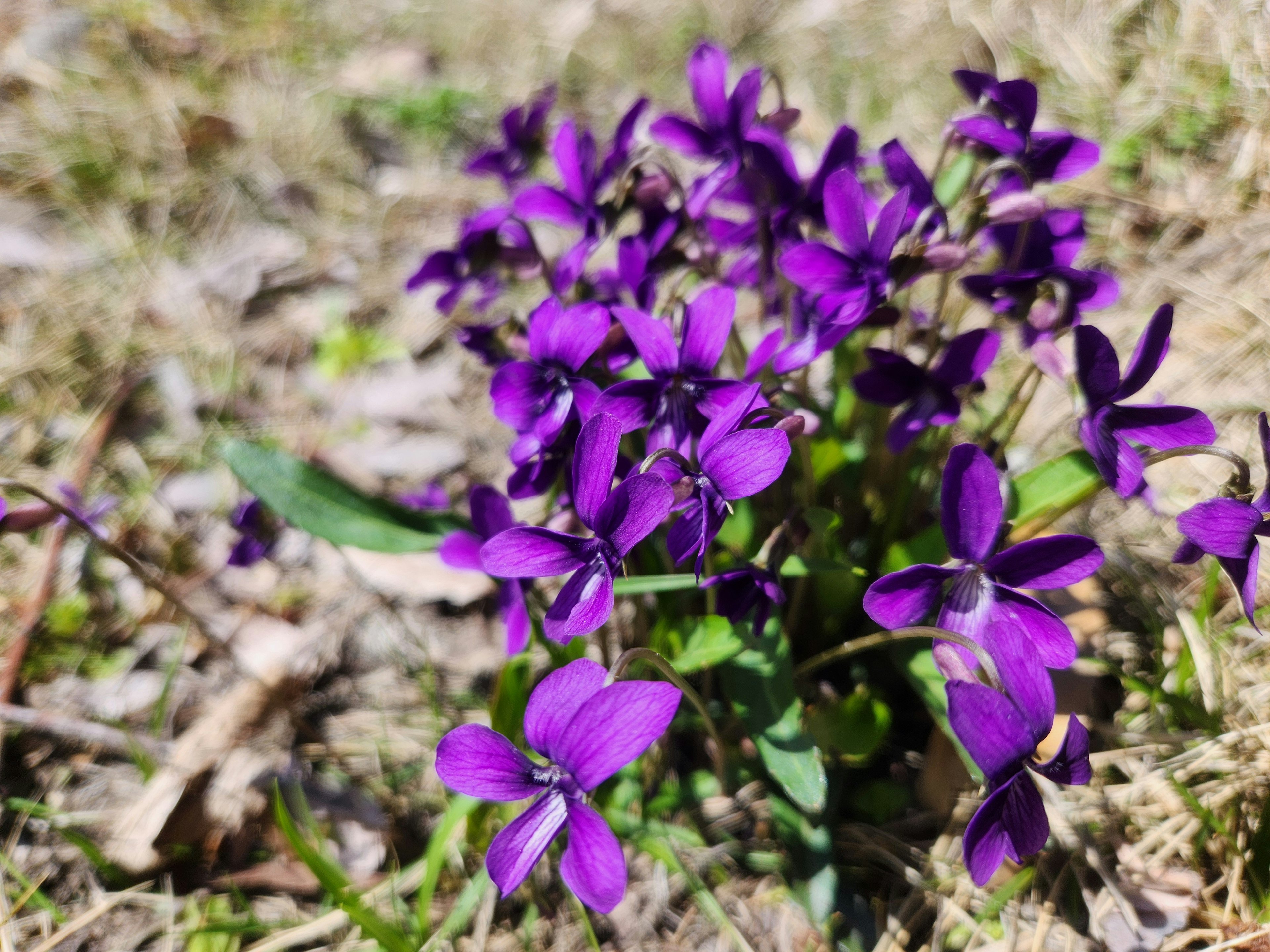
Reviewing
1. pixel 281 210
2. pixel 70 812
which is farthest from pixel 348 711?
pixel 281 210

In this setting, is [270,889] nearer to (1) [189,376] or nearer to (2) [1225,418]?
(1) [189,376]

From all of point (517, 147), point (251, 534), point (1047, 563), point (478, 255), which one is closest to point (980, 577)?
point (1047, 563)

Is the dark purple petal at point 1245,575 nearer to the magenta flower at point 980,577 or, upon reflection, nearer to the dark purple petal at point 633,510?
the magenta flower at point 980,577

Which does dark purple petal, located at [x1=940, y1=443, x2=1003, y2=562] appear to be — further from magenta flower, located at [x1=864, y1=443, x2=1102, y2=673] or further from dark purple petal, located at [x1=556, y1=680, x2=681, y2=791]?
dark purple petal, located at [x1=556, y1=680, x2=681, y2=791]

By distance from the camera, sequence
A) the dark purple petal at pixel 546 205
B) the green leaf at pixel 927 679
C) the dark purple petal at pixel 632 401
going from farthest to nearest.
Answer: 1. the dark purple petal at pixel 546 205
2. the green leaf at pixel 927 679
3. the dark purple petal at pixel 632 401

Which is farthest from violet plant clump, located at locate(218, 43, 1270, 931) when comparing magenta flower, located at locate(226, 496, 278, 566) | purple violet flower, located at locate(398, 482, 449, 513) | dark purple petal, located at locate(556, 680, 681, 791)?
magenta flower, located at locate(226, 496, 278, 566)

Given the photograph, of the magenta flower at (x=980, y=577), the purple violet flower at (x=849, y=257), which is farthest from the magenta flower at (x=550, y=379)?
the magenta flower at (x=980, y=577)

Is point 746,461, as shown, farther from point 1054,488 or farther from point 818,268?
point 1054,488
